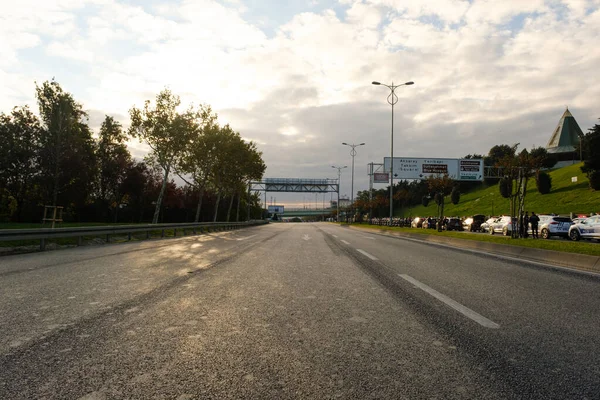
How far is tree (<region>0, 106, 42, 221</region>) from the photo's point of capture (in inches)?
1426

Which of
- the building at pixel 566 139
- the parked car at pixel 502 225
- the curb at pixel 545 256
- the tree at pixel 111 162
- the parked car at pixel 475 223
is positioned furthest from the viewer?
the building at pixel 566 139

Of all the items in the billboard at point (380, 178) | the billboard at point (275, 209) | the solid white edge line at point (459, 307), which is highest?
the billboard at point (380, 178)

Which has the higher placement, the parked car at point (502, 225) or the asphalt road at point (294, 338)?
the parked car at point (502, 225)

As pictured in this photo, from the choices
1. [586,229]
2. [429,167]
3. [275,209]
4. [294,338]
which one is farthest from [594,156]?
[275,209]

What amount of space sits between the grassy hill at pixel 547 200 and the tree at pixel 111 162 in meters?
54.3

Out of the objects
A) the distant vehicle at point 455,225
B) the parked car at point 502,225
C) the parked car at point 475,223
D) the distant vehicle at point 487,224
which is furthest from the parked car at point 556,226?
the distant vehicle at point 455,225

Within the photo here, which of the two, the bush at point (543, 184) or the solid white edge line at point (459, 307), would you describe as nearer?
the solid white edge line at point (459, 307)

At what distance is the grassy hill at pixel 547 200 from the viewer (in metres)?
51.8

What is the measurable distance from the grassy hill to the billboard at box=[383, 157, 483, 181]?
15.1 m

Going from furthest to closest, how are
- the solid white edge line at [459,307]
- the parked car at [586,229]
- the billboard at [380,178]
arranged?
the billboard at [380,178] → the parked car at [586,229] → the solid white edge line at [459,307]

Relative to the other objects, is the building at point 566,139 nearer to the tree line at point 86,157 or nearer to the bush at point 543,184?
the bush at point 543,184

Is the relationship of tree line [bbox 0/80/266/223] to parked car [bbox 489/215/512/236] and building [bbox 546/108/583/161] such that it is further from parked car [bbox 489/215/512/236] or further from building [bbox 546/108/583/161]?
building [bbox 546/108/583/161]

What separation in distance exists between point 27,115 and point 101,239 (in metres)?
28.2

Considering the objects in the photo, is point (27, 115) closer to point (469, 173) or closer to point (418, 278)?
point (418, 278)
